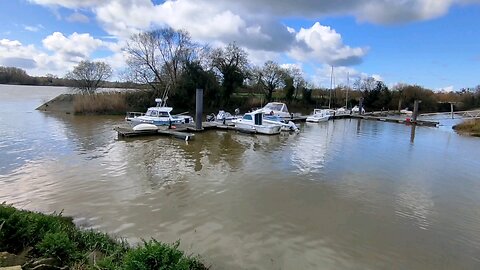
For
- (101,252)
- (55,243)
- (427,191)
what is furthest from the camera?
(427,191)

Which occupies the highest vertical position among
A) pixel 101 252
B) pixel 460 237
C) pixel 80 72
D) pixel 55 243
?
pixel 80 72

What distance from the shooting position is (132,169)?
1159 cm

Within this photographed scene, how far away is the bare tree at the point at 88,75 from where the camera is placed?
36844mm

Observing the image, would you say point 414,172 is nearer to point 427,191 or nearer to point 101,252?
point 427,191

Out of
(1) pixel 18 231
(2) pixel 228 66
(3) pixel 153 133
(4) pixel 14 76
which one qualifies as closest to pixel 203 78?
(2) pixel 228 66

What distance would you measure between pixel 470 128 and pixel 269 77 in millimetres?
24802

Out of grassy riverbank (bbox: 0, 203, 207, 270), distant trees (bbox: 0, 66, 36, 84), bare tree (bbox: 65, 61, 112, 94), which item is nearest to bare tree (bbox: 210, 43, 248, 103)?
bare tree (bbox: 65, 61, 112, 94)

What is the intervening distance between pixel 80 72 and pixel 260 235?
37.0 meters

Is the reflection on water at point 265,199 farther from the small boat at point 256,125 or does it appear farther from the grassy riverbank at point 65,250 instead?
the small boat at point 256,125

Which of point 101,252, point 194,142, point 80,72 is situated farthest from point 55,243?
point 80,72

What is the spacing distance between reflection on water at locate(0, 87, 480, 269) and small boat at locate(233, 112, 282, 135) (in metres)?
5.80

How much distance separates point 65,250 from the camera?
3852 mm

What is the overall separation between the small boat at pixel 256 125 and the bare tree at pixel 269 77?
22.2 metres

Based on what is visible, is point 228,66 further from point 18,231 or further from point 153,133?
point 18,231
